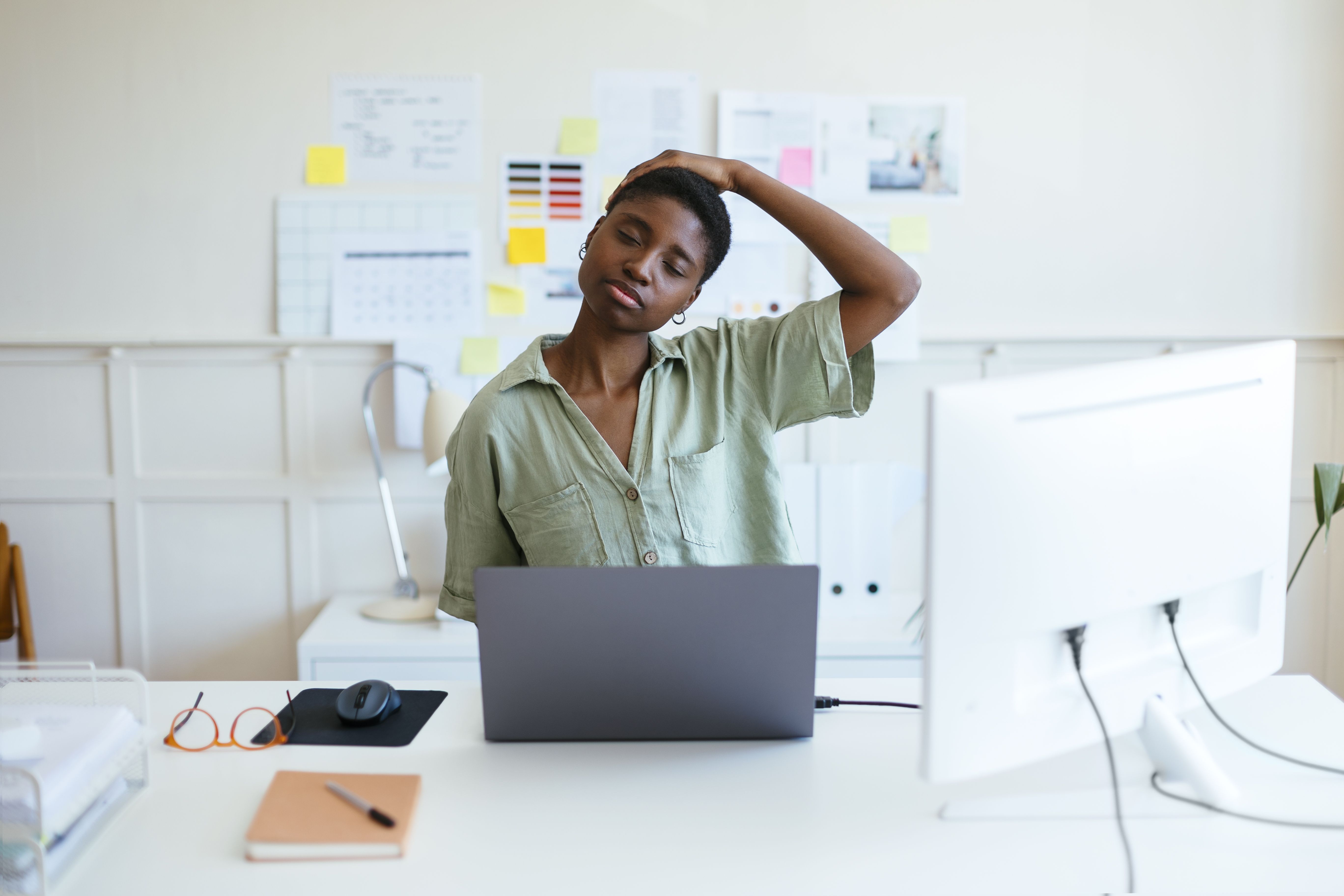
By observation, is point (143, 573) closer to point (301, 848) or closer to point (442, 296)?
point (442, 296)

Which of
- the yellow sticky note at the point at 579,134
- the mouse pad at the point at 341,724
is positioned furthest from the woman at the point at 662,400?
the yellow sticky note at the point at 579,134

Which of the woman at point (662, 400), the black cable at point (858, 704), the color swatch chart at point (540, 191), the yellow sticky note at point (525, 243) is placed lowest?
the black cable at point (858, 704)

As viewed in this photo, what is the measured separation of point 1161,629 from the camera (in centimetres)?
89

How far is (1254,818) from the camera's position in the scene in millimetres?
896

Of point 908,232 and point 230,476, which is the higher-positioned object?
point 908,232

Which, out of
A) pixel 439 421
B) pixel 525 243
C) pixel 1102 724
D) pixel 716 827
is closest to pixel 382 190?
pixel 525 243

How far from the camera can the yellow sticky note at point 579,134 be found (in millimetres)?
2328

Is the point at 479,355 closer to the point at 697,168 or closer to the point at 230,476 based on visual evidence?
the point at 230,476

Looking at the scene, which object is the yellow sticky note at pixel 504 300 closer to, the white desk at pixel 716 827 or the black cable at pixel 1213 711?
the white desk at pixel 716 827

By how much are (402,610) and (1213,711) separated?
A: 174cm

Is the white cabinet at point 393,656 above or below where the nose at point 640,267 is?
below

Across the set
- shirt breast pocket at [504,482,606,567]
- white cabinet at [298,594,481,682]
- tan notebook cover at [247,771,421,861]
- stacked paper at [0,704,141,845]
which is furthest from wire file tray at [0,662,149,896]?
white cabinet at [298,594,481,682]

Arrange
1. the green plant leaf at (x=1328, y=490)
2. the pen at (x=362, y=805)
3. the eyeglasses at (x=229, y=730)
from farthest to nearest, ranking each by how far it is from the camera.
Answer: the green plant leaf at (x=1328, y=490), the eyeglasses at (x=229, y=730), the pen at (x=362, y=805)

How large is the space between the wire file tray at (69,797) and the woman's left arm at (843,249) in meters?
0.87
